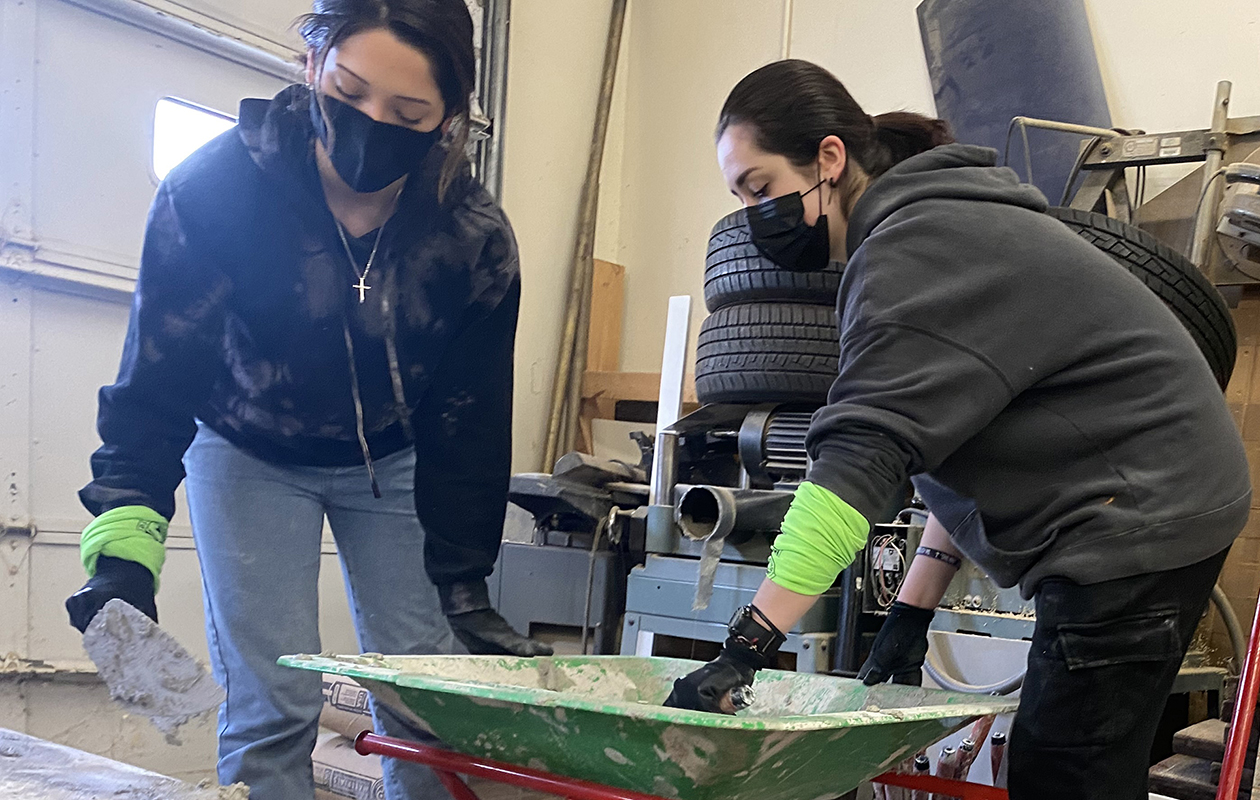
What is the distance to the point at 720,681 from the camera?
1.08m

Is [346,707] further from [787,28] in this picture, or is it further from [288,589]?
[787,28]

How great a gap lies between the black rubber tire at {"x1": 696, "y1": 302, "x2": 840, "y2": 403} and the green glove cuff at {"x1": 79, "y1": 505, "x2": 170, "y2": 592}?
4.71 ft

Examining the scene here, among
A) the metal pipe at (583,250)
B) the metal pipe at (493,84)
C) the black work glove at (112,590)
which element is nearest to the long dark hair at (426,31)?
the black work glove at (112,590)

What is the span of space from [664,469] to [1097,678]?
4.56 ft

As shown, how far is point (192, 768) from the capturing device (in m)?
2.74

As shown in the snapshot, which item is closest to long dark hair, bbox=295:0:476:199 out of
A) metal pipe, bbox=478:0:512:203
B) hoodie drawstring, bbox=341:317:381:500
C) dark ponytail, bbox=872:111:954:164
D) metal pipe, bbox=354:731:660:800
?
hoodie drawstring, bbox=341:317:381:500

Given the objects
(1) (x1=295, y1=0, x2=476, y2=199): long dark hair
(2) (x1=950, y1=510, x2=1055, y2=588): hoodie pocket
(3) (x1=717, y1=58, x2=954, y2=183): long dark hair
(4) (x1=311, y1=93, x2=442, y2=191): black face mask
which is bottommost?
(2) (x1=950, y1=510, x2=1055, y2=588): hoodie pocket

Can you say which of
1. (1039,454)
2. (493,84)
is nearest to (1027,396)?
(1039,454)

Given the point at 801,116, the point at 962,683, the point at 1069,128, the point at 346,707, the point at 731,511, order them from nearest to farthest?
the point at 801,116 < the point at 962,683 < the point at 731,511 < the point at 346,707 < the point at 1069,128

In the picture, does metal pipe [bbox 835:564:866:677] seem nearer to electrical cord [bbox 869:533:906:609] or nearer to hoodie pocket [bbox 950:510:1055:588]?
electrical cord [bbox 869:533:906:609]

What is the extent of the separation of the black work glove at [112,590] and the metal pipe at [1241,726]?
1.34 metres

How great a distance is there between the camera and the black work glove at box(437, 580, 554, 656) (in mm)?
1558

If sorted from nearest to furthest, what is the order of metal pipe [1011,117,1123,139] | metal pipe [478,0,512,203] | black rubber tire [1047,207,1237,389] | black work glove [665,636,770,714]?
black work glove [665,636,770,714], black rubber tire [1047,207,1237,389], metal pipe [1011,117,1123,139], metal pipe [478,0,512,203]

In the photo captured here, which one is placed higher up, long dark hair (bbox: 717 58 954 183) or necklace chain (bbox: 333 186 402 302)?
long dark hair (bbox: 717 58 954 183)
